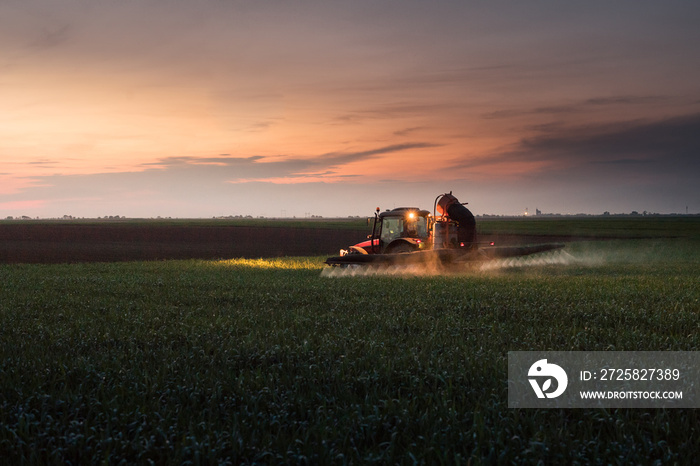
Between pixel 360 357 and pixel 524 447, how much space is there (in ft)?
11.7

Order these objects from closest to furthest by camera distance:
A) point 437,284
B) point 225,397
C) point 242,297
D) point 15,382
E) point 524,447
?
point 524,447, point 225,397, point 15,382, point 242,297, point 437,284

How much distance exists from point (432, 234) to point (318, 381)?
20.7 m

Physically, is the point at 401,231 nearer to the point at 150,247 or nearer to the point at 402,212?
the point at 402,212

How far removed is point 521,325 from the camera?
11609 mm

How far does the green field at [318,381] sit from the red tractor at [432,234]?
11.3m

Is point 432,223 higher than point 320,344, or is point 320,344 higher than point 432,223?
point 432,223

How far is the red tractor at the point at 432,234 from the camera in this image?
26859 mm

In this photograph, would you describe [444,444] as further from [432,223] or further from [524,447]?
[432,223]

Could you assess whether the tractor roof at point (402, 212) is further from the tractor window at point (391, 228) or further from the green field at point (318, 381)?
the green field at point (318, 381)

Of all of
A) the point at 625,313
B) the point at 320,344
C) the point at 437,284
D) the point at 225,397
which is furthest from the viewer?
the point at 437,284

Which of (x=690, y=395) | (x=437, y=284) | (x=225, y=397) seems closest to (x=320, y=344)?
(x=225, y=397)

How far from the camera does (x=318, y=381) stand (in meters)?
7.34

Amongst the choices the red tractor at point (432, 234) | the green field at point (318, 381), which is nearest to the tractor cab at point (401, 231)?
the red tractor at point (432, 234)

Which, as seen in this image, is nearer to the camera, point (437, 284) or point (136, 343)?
point (136, 343)
